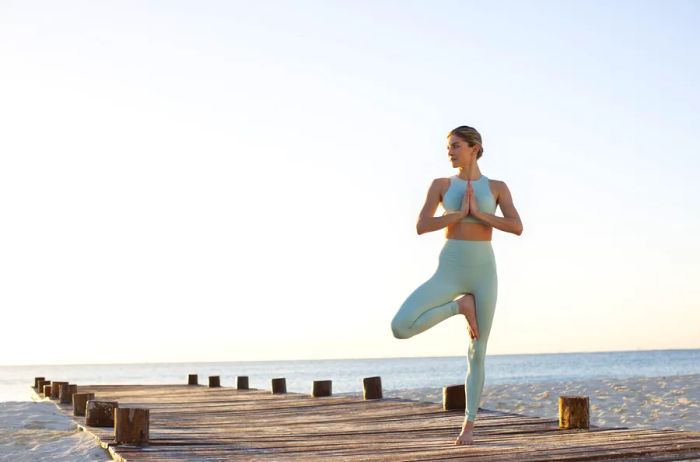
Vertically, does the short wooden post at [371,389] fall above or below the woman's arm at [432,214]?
below

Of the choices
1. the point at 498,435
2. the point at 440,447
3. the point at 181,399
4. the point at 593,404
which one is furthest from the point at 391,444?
the point at 593,404

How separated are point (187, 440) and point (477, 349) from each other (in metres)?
2.60

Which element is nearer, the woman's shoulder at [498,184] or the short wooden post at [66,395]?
the woman's shoulder at [498,184]

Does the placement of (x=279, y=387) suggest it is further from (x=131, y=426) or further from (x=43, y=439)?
(x=131, y=426)

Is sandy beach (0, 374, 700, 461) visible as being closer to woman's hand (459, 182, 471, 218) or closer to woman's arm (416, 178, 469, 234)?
woman's arm (416, 178, 469, 234)

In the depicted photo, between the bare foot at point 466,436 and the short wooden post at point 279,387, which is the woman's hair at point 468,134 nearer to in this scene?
A: the bare foot at point 466,436

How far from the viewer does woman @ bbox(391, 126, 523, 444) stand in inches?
241

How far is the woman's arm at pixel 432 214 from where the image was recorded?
6.18 meters

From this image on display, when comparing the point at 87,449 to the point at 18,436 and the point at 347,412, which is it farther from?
the point at 347,412

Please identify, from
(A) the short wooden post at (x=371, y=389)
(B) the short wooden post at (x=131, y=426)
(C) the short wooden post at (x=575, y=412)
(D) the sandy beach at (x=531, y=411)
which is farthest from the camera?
(A) the short wooden post at (x=371, y=389)

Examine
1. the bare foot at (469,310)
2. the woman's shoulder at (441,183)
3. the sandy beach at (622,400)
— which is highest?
the woman's shoulder at (441,183)

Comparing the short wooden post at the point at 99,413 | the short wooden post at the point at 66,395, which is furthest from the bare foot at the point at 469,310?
the short wooden post at the point at 66,395

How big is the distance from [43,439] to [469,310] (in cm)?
478

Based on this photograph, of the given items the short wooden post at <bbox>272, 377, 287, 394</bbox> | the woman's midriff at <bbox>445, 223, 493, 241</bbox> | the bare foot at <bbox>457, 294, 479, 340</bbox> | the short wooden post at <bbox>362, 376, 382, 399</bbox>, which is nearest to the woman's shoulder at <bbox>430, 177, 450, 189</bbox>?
the woman's midriff at <bbox>445, 223, 493, 241</bbox>
